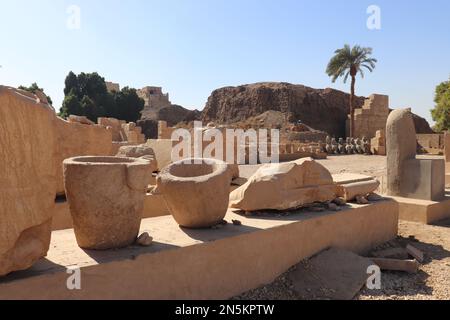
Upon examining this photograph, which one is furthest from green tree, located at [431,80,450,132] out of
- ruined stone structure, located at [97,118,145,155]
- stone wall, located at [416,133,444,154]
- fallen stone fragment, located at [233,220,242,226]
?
fallen stone fragment, located at [233,220,242,226]

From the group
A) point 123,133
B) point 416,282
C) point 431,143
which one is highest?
point 123,133

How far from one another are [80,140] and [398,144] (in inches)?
203

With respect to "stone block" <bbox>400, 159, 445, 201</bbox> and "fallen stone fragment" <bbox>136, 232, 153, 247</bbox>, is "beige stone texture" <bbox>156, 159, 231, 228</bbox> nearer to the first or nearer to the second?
"fallen stone fragment" <bbox>136, 232, 153, 247</bbox>

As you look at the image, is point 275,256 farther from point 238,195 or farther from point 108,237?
point 108,237

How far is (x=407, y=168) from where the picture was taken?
677 centimetres

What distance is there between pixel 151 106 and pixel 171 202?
155 feet

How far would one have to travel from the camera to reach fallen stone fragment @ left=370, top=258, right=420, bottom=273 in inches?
169

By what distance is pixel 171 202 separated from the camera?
3.66 metres

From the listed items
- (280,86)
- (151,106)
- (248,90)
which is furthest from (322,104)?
(151,106)

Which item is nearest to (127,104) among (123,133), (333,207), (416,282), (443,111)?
(123,133)

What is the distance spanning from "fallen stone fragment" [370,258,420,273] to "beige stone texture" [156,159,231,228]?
196cm

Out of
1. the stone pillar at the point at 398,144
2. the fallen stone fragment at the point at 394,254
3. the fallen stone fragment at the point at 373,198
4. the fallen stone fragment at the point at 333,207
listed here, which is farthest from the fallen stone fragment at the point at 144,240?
the stone pillar at the point at 398,144

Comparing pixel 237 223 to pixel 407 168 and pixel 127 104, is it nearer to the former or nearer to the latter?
pixel 407 168

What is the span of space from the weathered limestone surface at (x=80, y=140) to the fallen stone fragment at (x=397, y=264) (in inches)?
162
